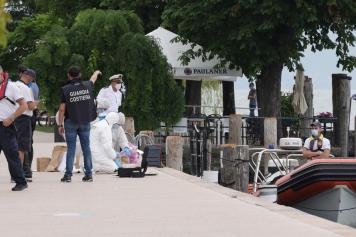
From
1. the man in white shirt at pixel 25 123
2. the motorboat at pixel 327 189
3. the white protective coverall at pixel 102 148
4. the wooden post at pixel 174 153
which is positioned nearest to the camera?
the man in white shirt at pixel 25 123

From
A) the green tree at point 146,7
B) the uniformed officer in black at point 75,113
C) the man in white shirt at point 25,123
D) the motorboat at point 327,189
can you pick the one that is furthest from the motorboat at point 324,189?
the green tree at point 146,7

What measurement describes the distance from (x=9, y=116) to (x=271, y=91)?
2177 centimetres

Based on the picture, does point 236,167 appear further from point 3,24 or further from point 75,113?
point 3,24

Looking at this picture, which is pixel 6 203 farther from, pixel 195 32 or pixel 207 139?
pixel 195 32

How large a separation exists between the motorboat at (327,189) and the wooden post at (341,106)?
16.0 metres

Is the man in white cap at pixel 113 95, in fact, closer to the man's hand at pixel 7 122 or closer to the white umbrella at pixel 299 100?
the man's hand at pixel 7 122

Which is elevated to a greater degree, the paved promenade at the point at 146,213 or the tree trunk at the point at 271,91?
the tree trunk at the point at 271,91

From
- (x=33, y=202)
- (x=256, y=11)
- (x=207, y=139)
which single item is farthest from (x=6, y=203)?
(x=256, y=11)

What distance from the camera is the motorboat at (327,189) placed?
17.2 metres

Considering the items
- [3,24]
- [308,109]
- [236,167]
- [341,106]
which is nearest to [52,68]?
[236,167]

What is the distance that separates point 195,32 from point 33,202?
72.4 feet

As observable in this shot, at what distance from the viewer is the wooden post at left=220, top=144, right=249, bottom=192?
844 inches

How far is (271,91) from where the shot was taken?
36.0 m

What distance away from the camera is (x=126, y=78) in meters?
27.9
